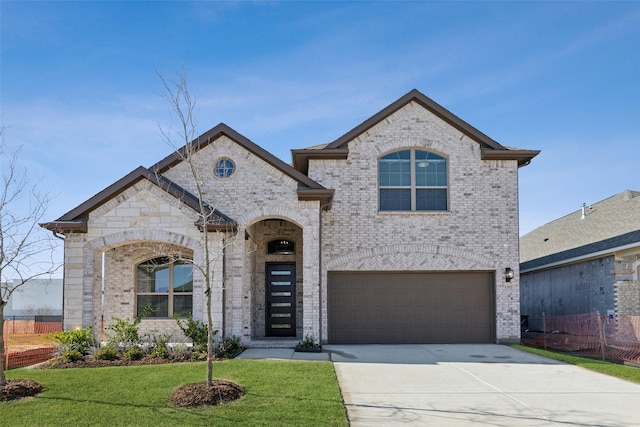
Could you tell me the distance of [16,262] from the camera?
11781 millimetres

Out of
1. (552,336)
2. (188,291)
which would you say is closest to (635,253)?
(552,336)

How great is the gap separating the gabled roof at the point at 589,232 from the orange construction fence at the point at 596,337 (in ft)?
7.51

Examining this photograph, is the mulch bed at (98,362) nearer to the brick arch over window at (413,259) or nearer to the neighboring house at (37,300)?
the brick arch over window at (413,259)

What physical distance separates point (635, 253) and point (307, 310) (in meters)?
9.32

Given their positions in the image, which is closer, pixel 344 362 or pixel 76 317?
pixel 344 362

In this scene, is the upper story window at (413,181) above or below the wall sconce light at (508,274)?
above

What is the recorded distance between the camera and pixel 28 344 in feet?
64.5

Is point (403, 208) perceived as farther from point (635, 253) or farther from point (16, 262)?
point (16, 262)

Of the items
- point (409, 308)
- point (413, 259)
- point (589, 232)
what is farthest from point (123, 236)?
point (589, 232)

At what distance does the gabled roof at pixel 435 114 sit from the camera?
57.6 feet

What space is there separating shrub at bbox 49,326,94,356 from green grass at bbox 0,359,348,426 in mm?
1389

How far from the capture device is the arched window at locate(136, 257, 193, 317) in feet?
57.7

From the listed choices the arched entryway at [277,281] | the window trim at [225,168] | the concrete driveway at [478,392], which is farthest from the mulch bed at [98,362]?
the arched entryway at [277,281]

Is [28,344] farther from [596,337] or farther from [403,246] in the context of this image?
[596,337]
